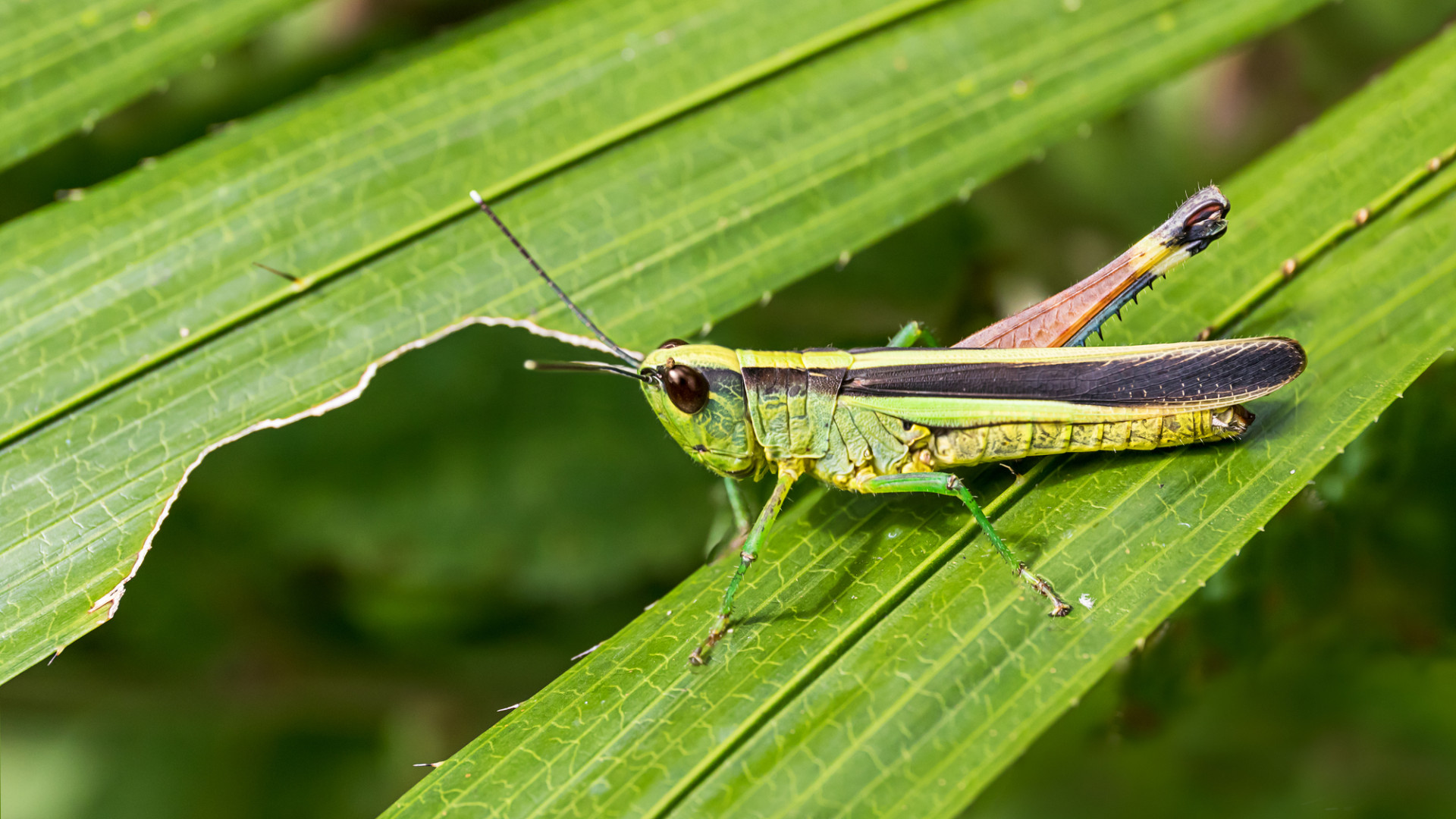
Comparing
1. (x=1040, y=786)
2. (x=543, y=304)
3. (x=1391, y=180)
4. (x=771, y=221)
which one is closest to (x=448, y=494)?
(x=543, y=304)

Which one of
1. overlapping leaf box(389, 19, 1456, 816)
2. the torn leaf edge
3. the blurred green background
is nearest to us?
overlapping leaf box(389, 19, 1456, 816)

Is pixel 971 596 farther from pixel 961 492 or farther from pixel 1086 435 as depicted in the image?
pixel 1086 435

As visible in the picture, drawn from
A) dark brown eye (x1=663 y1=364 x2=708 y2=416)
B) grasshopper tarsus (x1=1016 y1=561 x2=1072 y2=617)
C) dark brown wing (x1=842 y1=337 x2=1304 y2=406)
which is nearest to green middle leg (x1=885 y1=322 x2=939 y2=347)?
dark brown wing (x1=842 y1=337 x2=1304 y2=406)

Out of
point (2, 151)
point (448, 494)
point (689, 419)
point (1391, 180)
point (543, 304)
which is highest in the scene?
point (2, 151)

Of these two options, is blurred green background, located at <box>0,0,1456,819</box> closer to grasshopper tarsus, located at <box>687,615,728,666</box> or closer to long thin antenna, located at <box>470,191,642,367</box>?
long thin antenna, located at <box>470,191,642,367</box>

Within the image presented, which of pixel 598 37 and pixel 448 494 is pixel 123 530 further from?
pixel 598 37

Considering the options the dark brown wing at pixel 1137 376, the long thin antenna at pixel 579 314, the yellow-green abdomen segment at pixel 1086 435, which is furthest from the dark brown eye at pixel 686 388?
the yellow-green abdomen segment at pixel 1086 435
